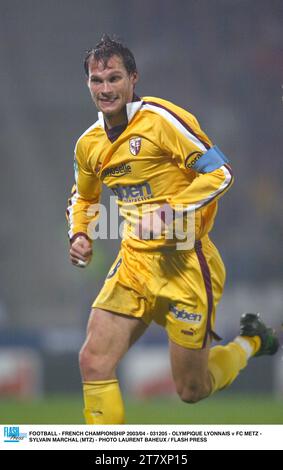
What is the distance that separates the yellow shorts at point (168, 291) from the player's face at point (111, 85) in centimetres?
65

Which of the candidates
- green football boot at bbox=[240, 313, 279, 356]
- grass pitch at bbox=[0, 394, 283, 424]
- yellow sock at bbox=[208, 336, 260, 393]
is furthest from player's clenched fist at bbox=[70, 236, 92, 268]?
grass pitch at bbox=[0, 394, 283, 424]

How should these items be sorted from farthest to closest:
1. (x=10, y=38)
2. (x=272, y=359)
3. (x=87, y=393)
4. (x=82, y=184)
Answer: (x=272, y=359) < (x=10, y=38) < (x=82, y=184) < (x=87, y=393)

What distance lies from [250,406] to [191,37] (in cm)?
283

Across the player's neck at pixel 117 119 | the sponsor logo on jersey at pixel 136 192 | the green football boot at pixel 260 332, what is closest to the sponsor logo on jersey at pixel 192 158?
the sponsor logo on jersey at pixel 136 192

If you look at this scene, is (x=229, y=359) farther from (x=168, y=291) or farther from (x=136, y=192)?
(x=136, y=192)

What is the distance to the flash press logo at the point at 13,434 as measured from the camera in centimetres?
484

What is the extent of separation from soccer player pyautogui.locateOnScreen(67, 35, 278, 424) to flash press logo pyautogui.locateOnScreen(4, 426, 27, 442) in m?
0.53

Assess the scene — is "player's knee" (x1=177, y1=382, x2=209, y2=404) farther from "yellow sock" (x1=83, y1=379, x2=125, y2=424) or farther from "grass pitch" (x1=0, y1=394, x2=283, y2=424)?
"grass pitch" (x1=0, y1=394, x2=283, y2=424)

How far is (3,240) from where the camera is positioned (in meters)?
8.50

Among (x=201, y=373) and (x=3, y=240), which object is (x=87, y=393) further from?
(x=3, y=240)

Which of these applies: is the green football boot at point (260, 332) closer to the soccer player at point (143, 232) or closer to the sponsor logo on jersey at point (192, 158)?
the soccer player at point (143, 232)

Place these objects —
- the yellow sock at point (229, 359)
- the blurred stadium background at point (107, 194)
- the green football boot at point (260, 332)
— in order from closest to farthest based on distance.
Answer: the yellow sock at point (229, 359), the green football boot at point (260, 332), the blurred stadium background at point (107, 194)

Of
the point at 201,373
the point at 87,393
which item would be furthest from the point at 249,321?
the point at 87,393

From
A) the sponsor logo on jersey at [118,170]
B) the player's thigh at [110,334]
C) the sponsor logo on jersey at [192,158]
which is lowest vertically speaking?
the player's thigh at [110,334]
